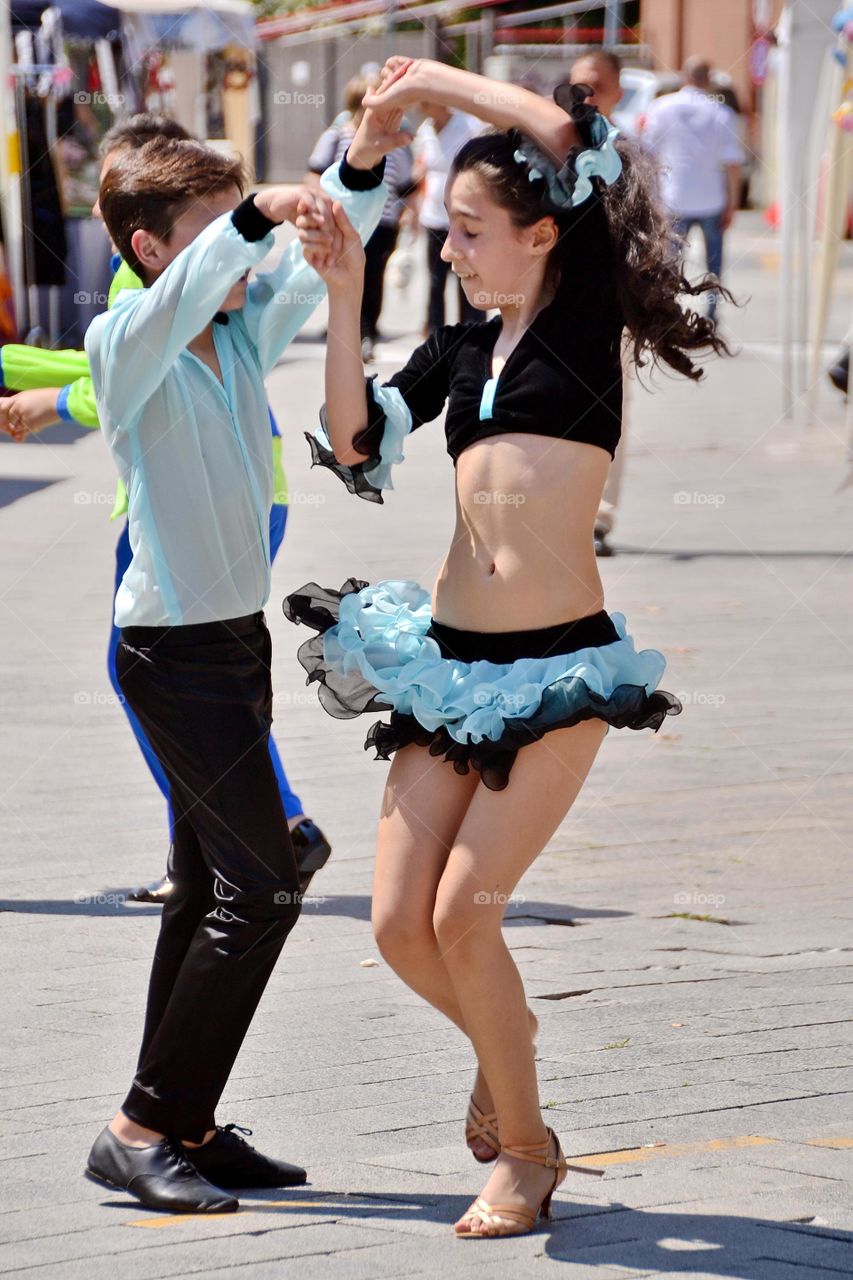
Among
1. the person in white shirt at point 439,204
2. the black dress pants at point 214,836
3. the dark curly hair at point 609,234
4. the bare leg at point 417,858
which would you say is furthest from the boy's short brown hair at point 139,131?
the person in white shirt at point 439,204

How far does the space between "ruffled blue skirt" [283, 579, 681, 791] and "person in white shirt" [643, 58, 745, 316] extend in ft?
35.1

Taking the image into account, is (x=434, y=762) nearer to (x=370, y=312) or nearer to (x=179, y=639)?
(x=179, y=639)

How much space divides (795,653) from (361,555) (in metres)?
2.27

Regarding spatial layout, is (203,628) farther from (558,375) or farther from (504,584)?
(558,375)

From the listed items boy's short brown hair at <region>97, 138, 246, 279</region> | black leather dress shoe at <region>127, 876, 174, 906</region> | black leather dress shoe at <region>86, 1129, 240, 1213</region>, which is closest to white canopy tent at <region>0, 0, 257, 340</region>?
black leather dress shoe at <region>127, 876, 174, 906</region>

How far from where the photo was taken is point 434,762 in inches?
Result: 112

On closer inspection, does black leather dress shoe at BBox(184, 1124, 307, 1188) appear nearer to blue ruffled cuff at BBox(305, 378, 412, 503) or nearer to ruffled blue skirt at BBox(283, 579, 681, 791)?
ruffled blue skirt at BBox(283, 579, 681, 791)

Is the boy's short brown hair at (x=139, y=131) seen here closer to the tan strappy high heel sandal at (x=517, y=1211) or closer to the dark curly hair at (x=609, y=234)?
the dark curly hair at (x=609, y=234)

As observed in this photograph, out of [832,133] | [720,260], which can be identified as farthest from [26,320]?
[832,133]

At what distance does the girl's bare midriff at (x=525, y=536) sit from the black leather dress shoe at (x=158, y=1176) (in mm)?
964

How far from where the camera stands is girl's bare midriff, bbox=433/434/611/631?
9.30ft

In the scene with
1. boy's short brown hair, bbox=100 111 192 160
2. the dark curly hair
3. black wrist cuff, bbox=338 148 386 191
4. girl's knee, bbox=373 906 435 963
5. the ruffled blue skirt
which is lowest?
girl's knee, bbox=373 906 435 963

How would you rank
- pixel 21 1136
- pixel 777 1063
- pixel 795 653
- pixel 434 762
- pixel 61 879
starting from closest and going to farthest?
pixel 434 762 < pixel 21 1136 < pixel 777 1063 < pixel 61 879 < pixel 795 653

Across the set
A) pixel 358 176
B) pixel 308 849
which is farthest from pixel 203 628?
pixel 308 849
